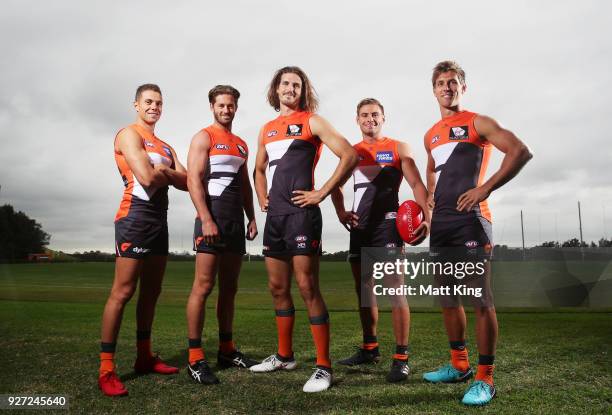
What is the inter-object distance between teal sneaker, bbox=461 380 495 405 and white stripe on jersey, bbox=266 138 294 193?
8.71ft

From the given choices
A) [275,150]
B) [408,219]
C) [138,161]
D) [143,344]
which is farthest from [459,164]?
[143,344]

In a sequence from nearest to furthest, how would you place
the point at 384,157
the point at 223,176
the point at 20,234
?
the point at 223,176
the point at 384,157
the point at 20,234

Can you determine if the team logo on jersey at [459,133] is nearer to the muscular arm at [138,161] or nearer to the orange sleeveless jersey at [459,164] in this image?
the orange sleeveless jersey at [459,164]

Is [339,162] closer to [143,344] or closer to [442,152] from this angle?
[442,152]

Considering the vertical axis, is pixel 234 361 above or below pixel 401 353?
below

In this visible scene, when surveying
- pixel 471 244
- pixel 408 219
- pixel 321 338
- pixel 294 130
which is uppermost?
pixel 294 130

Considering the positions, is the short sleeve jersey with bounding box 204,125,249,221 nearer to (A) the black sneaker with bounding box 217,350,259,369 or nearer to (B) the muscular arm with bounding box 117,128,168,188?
(B) the muscular arm with bounding box 117,128,168,188

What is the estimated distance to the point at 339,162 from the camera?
4.78m

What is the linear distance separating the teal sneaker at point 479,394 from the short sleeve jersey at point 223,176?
9.36 feet

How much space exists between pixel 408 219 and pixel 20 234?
275 feet

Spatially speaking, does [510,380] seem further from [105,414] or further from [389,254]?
[105,414]

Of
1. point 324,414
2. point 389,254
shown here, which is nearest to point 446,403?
point 324,414

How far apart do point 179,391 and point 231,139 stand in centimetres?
263

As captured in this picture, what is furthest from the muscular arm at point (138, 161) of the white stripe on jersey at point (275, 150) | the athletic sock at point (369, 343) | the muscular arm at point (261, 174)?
the athletic sock at point (369, 343)
